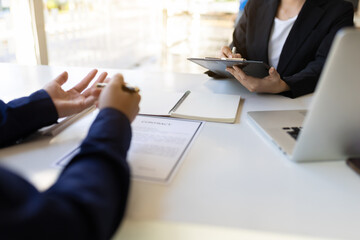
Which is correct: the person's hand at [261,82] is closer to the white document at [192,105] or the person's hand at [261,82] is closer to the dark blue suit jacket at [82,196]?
the white document at [192,105]

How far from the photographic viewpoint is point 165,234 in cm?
46

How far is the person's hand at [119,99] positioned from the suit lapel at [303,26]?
2.98ft

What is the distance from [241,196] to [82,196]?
0.27 metres

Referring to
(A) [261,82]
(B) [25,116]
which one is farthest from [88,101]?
(A) [261,82]

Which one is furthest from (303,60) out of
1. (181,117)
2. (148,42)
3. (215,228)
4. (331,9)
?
(148,42)

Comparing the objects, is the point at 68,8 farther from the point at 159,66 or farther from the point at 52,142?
the point at 52,142

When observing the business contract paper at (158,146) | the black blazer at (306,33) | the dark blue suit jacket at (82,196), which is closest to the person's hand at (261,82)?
the black blazer at (306,33)

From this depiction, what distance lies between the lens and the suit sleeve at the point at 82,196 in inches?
13.3

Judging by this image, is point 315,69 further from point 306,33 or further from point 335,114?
point 335,114

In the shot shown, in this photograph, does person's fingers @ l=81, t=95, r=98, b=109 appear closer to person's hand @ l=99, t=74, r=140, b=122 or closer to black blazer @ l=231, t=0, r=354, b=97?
person's hand @ l=99, t=74, r=140, b=122

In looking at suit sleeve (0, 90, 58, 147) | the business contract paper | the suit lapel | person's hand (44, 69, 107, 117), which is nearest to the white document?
the business contract paper

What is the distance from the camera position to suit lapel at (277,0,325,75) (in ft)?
4.17

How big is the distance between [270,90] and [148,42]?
4.73 metres

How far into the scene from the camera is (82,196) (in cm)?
41
